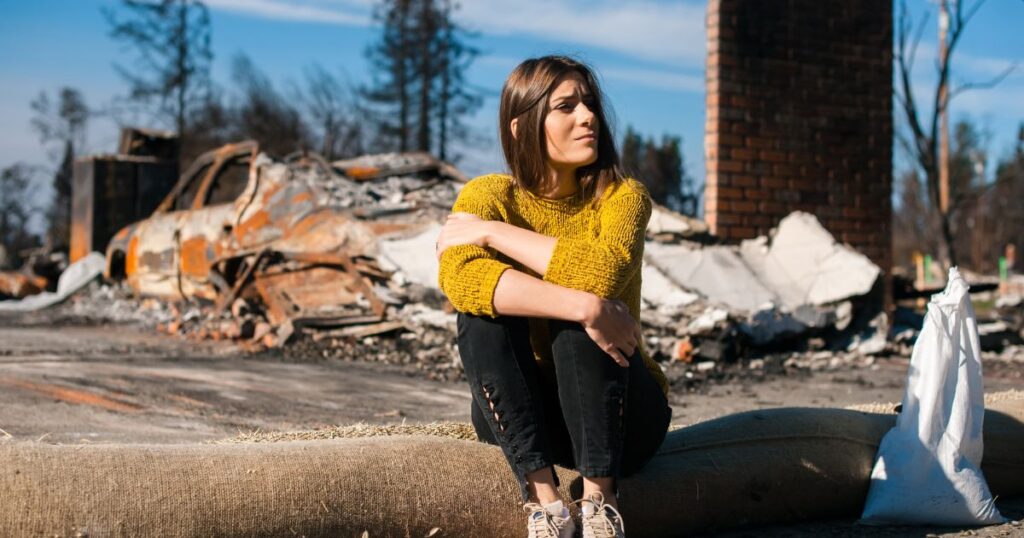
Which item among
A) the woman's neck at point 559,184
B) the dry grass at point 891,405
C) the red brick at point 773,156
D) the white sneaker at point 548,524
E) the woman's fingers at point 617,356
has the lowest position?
the white sneaker at point 548,524

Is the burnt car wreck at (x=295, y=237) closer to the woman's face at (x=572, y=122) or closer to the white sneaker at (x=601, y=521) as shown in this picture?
the woman's face at (x=572, y=122)

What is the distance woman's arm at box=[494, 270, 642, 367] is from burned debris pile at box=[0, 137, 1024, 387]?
367 centimetres

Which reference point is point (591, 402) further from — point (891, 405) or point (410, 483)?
point (891, 405)

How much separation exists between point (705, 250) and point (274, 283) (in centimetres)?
344

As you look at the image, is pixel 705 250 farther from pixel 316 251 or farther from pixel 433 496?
pixel 433 496

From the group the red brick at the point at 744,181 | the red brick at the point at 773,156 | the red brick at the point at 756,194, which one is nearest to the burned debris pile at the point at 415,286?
the red brick at the point at 756,194

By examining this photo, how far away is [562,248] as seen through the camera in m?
2.23

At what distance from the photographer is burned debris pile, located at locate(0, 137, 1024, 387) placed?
21.0 ft

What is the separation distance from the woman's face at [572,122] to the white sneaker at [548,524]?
0.85 m

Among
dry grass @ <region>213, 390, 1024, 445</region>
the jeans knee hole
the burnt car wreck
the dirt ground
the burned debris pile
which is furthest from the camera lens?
the burnt car wreck

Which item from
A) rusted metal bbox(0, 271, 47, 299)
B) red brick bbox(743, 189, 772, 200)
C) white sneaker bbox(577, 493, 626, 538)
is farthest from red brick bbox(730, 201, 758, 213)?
rusted metal bbox(0, 271, 47, 299)

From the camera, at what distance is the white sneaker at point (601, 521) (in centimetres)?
207

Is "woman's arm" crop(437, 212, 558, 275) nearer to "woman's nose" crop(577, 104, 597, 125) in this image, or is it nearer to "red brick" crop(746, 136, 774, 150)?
"woman's nose" crop(577, 104, 597, 125)

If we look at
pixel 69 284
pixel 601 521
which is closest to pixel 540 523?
pixel 601 521
